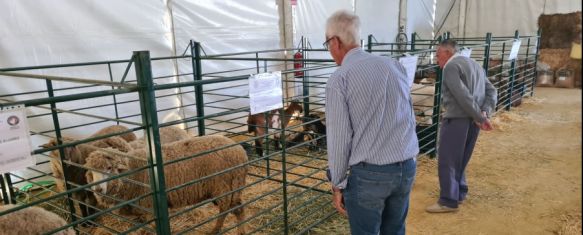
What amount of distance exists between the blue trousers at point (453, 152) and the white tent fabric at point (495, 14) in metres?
10.6

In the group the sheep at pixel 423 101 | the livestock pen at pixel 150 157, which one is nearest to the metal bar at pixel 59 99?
the livestock pen at pixel 150 157

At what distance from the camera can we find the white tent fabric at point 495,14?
12.1 meters

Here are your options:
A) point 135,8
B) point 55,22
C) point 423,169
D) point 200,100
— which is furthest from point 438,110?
point 55,22

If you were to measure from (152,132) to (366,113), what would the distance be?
1113 mm

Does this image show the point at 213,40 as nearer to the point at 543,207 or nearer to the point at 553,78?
the point at 543,207

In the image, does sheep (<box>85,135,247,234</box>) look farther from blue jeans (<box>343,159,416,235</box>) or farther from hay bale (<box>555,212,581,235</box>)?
hay bale (<box>555,212,581,235</box>)

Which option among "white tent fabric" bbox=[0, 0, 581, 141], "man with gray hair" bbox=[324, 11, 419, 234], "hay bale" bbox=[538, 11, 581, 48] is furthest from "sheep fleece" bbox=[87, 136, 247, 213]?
"hay bale" bbox=[538, 11, 581, 48]

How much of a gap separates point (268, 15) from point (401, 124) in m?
6.15

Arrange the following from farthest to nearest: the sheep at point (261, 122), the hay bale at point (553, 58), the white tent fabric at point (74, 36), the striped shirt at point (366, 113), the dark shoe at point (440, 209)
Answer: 1. the hay bale at point (553, 58)
2. the sheep at point (261, 122)
3. the white tent fabric at point (74, 36)
4. the dark shoe at point (440, 209)
5. the striped shirt at point (366, 113)

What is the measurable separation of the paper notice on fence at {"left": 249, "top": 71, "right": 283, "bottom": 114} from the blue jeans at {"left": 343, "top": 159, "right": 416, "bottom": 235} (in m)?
0.89

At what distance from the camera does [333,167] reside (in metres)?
2.05

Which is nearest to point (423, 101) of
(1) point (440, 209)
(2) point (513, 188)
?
(2) point (513, 188)

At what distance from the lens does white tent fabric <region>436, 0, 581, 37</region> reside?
1215 centimetres

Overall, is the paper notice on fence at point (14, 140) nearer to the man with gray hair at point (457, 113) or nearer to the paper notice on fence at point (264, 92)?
the paper notice on fence at point (264, 92)
